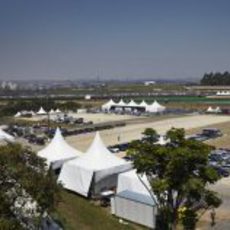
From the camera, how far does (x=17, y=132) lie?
67188 mm

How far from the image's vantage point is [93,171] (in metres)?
29.7

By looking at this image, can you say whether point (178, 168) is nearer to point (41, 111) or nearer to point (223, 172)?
point (223, 172)

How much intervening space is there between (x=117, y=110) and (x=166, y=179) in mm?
86523

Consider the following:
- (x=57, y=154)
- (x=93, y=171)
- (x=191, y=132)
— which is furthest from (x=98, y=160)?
(x=191, y=132)

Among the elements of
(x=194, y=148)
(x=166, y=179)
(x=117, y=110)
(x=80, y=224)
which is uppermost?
(x=194, y=148)

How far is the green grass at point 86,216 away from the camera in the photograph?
74.7 feet

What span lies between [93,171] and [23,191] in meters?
15.7

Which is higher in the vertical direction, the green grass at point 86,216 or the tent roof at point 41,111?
the green grass at point 86,216

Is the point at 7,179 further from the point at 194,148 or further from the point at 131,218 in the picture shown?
the point at 131,218

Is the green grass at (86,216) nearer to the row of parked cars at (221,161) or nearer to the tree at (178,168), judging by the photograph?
the tree at (178,168)

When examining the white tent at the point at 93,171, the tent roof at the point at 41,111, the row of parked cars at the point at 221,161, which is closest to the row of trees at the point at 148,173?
the white tent at the point at 93,171

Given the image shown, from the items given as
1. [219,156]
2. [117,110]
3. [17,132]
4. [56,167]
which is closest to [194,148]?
[56,167]

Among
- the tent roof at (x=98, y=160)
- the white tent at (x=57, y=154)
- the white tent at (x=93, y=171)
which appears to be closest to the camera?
the white tent at (x=93, y=171)

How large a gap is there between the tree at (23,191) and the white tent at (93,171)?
14.8 meters
